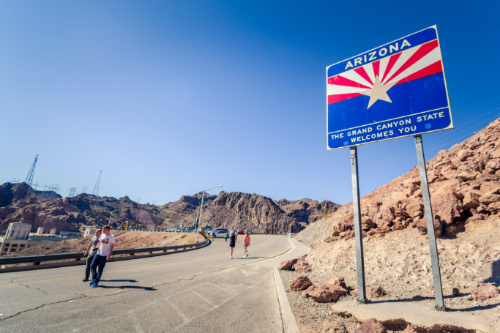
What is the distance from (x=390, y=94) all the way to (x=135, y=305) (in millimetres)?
9134

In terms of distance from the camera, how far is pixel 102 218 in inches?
5561

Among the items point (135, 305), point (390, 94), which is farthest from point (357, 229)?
point (135, 305)

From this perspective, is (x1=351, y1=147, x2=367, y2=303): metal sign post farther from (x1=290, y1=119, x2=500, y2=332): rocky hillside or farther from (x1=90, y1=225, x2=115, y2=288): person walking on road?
(x1=90, y1=225, x2=115, y2=288): person walking on road

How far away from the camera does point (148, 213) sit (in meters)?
179

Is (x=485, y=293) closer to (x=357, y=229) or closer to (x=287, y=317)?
(x=357, y=229)

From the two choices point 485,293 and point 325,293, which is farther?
point 325,293

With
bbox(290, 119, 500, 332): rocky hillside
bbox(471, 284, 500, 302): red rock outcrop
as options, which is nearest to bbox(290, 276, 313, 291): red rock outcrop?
bbox(290, 119, 500, 332): rocky hillside

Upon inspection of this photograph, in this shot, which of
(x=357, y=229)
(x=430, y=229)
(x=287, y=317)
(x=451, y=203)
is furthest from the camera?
(x=451, y=203)

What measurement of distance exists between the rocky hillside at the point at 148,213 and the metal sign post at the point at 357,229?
115m

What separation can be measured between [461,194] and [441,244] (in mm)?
2937

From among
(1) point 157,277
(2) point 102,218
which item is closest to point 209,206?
(2) point 102,218

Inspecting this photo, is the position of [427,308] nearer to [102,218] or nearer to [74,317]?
[74,317]

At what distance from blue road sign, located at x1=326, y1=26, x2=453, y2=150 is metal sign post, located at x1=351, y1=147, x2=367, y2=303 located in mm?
620

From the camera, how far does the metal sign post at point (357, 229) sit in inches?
231
